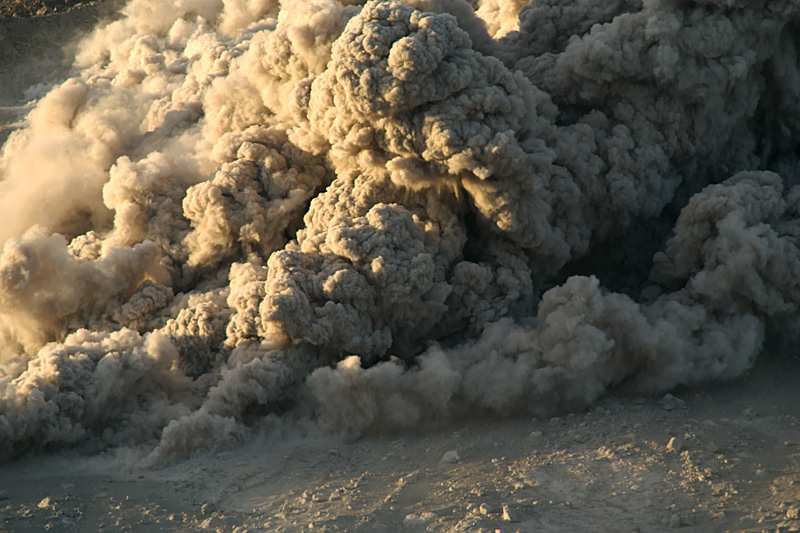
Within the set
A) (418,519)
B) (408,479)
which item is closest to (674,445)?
(408,479)

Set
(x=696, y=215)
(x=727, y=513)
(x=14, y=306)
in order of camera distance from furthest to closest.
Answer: (x=696, y=215), (x=14, y=306), (x=727, y=513)

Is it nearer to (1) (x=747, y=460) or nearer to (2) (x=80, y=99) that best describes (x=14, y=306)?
(2) (x=80, y=99)

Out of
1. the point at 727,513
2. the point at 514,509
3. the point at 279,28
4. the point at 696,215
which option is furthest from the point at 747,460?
the point at 279,28

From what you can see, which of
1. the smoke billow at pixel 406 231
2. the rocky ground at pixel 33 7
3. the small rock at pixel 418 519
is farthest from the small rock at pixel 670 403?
the rocky ground at pixel 33 7

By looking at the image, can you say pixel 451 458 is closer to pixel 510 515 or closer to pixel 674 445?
pixel 510 515

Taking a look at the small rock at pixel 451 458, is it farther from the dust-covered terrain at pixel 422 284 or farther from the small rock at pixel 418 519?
the small rock at pixel 418 519
